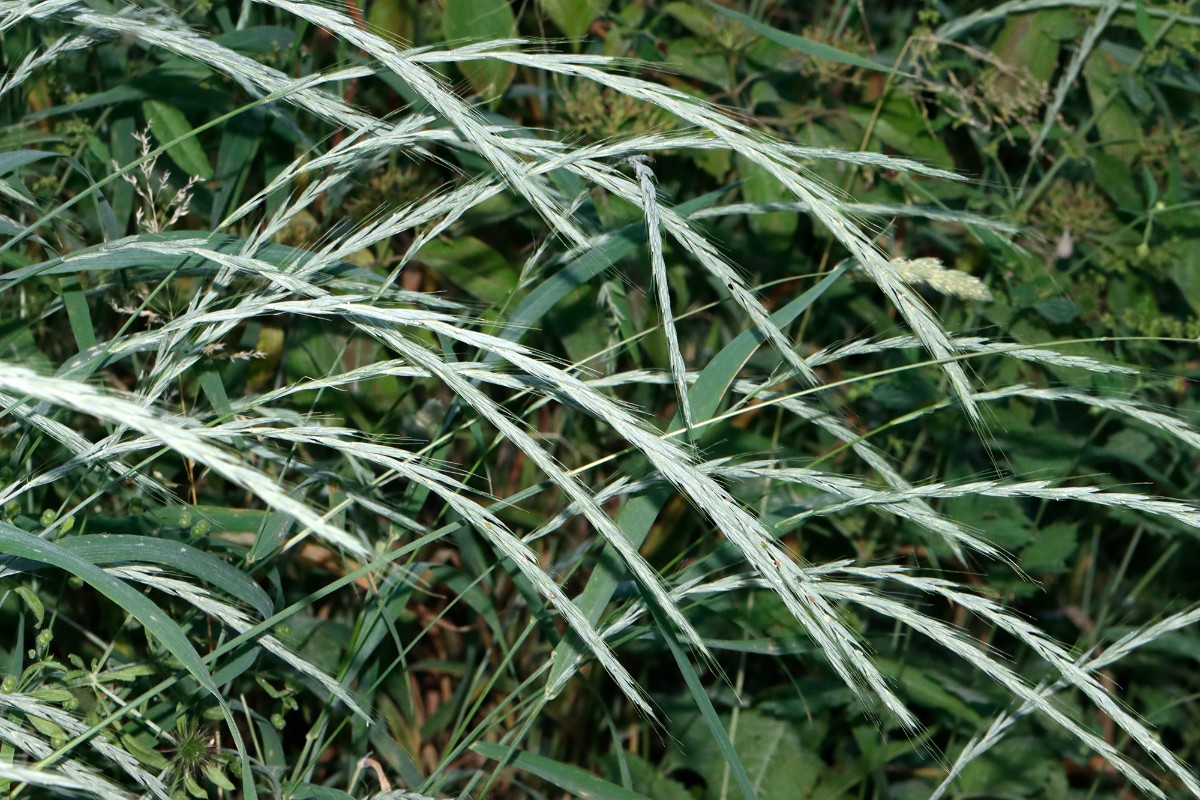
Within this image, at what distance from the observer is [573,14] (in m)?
1.56

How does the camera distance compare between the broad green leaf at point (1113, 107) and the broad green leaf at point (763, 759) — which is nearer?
the broad green leaf at point (763, 759)

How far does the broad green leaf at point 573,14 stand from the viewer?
1.55m

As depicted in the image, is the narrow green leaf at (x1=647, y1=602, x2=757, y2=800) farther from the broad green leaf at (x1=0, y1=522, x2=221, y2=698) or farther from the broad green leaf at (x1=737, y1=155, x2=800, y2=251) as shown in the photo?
the broad green leaf at (x1=737, y1=155, x2=800, y2=251)

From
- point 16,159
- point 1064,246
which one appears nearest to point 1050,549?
point 1064,246

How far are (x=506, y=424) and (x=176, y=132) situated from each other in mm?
874

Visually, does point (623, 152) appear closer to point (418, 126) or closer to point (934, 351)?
point (418, 126)

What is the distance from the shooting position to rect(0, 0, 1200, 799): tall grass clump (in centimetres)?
102

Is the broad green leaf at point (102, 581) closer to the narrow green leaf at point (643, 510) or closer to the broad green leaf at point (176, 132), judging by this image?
the narrow green leaf at point (643, 510)

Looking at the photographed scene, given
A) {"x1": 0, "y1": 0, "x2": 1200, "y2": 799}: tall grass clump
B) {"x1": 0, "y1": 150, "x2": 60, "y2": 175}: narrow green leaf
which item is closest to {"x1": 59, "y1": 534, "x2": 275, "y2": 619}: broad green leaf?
{"x1": 0, "y1": 0, "x2": 1200, "y2": 799}: tall grass clump

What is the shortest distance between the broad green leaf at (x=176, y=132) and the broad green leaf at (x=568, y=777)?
0.91m

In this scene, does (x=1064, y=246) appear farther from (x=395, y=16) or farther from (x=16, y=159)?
(x=16, y=159)

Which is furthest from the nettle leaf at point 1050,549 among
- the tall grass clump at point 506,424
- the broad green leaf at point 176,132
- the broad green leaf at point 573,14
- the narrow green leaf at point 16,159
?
the narrow green leaf at point 16,159

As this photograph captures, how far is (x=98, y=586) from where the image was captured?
922 mm

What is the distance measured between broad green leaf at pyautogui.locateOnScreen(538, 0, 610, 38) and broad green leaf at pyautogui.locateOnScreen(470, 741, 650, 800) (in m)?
1.08
